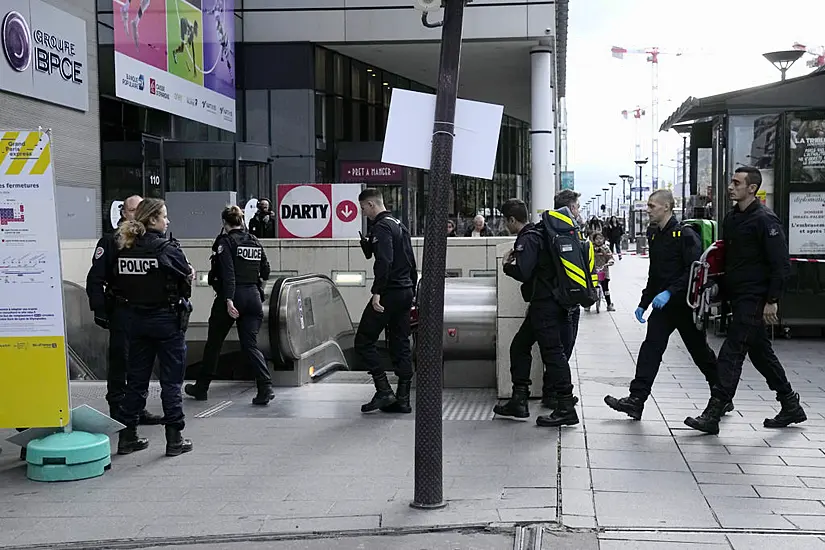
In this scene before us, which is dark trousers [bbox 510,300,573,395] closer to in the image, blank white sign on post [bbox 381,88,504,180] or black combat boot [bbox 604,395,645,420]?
black combat boot [bbox 604,395,645,420]

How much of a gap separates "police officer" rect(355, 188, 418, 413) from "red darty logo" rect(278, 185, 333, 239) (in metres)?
6.61

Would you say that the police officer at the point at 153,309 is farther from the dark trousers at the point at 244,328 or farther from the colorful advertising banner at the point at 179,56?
the colorful advertising banner at the point at 179,56

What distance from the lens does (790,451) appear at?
21.3 feet

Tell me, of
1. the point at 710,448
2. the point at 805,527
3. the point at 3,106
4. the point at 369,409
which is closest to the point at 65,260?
the point at 3,106

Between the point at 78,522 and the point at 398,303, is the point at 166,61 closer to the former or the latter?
the point at 398,303

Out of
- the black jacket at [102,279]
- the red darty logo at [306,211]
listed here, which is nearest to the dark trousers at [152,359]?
the black jacket at [102,279]

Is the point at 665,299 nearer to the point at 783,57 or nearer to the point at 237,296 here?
the point at 237,296

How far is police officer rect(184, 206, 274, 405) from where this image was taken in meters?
8.41

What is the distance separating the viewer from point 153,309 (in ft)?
21.2

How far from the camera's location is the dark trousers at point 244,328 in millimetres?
8484

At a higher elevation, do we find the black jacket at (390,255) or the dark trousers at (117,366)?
the black jacket at (390,255)

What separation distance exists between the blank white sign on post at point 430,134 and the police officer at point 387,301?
2.38 metres

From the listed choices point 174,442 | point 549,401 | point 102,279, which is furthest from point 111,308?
point 549,401

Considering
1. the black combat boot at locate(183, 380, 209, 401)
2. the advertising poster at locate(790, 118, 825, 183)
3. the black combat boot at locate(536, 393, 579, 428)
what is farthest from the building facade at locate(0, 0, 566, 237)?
the black combat boot at locate(536, 393, 579, 428)
